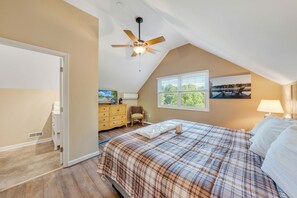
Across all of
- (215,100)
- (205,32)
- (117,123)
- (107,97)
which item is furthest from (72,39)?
(215,100)

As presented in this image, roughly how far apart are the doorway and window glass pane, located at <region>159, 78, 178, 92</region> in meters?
3.46

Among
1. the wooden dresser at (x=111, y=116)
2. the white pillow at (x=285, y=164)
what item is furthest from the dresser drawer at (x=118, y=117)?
the white pillow at (x=285, y=164)

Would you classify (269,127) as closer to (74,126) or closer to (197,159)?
(197,159)

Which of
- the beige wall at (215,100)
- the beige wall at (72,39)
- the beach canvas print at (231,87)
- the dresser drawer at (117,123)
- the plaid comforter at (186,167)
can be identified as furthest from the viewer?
the dresser drawer at (117,123)

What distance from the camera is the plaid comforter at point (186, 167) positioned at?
83cm

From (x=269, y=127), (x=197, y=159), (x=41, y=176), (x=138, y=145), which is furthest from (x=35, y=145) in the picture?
→ (x=269, y=127)

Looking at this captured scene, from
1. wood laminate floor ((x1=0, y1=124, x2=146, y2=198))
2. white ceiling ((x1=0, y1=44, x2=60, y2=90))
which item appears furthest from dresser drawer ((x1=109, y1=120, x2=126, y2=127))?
wood laminate floor ((x1=0, y1=124, x2=146, y2=198))

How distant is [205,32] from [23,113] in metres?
4.35

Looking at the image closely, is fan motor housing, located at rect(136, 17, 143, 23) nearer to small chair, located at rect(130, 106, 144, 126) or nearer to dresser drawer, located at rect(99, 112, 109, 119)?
dresser drawer, located at rect(99, 112, 109, 119)

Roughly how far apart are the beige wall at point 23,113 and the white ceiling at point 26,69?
0.18m

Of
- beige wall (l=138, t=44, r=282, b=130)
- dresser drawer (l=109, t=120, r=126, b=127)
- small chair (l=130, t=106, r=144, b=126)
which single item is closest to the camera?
beige wall (l=138, t=44, r=282, b=130)

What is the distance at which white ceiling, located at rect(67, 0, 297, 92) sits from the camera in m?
0.78

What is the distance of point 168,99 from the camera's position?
477 centimetres

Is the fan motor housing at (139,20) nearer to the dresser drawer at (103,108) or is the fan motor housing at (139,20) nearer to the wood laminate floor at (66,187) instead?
the dresser drawer at (103,108)
